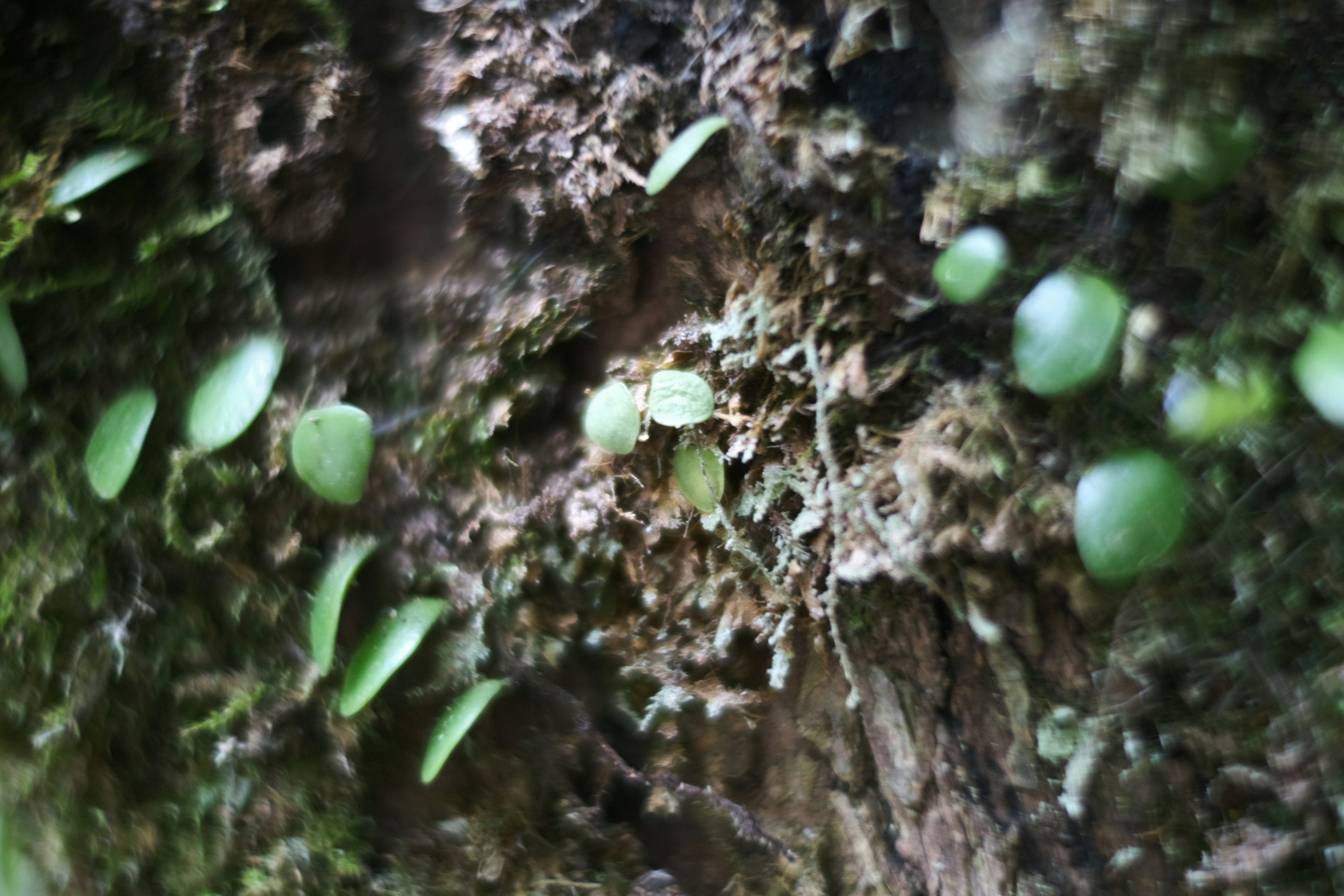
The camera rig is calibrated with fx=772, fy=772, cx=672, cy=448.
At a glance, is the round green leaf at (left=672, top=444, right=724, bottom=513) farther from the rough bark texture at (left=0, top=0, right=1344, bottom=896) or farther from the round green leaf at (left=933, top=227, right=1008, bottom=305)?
the round green leaf at (left=933, top=227, right=1008, bottom=305)

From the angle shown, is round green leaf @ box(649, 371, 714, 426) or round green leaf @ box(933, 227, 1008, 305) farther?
round green leaf @ box(649, 371, 714, 426)

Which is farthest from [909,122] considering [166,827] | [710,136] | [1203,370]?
[166,827]

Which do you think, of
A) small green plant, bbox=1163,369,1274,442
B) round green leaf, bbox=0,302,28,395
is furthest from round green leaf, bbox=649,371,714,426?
round green leaf, bbox=0,302,28,395

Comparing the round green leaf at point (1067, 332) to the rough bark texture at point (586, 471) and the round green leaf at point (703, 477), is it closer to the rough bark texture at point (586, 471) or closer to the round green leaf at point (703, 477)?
the rough bark texture at point (586, 471)

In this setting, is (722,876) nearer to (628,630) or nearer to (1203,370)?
(628,630)

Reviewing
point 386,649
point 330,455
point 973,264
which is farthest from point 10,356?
point 973,264

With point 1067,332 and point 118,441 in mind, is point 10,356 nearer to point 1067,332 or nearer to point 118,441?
point 118,441

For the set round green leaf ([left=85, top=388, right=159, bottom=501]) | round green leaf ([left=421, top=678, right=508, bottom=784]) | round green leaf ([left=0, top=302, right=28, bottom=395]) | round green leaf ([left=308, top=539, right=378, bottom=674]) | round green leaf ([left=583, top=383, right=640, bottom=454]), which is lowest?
round green leaf ([left=421, top=678, right=508, bottom=784])
